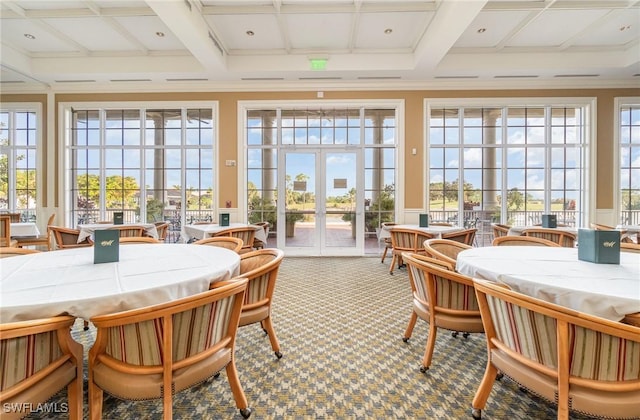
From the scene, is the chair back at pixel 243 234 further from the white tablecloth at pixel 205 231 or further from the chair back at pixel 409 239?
the chair back at pixel 409 239

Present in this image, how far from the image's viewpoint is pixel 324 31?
4.73m

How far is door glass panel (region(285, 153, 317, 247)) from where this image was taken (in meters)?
6.20

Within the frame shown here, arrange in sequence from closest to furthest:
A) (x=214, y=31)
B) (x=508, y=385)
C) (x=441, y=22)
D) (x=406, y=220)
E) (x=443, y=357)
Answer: (x=508, y=385) → (x=443, y=357) → (x=441, y=22) → (x=214, y=31) → (x=406, y=220)

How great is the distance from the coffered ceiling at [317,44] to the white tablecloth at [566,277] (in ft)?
10.5

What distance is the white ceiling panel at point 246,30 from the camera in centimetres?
436

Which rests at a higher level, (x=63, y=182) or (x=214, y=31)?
(x=214, y=31)

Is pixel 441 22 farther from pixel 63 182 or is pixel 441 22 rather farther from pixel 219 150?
pixel 63 182

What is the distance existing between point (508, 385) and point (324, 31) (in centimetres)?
513

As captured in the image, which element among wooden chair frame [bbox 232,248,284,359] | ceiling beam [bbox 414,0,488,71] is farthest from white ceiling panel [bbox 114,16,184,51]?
wooden chair frame [bbox 232,248,284,359]

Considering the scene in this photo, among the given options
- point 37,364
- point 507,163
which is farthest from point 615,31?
point 37,364

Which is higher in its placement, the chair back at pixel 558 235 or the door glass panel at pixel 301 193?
the door glass panel at pixel 301 193

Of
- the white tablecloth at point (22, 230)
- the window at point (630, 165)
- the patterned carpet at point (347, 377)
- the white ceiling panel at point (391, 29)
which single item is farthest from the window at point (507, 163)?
the white tablecloth at point (22, 230)

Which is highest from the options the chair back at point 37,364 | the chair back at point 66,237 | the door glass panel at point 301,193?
the door glass panel at point 301,193

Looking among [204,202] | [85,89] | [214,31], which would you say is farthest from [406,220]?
[85,89]
